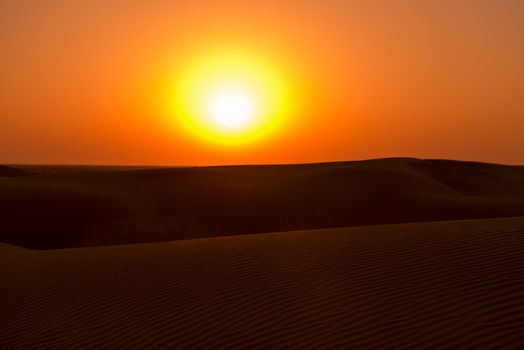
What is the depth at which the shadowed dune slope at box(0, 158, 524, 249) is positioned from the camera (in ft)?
60.0

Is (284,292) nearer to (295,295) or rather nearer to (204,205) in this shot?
Result: (295,295)

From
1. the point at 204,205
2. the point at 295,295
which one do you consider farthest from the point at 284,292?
the point at 204,205

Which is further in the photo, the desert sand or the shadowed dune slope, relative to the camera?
the shadowed dune slope

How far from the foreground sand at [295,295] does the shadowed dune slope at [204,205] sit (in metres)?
10.8

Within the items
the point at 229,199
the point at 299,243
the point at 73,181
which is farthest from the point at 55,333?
the point at 73,181

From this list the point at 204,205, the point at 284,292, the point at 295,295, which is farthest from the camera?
the point at 204,205

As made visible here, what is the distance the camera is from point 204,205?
22672 millimetres

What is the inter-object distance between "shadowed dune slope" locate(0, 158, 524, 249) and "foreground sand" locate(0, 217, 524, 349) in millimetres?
10756

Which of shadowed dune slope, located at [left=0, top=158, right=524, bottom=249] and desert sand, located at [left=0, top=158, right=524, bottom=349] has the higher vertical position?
shadowed dune slope, located at [left=0, top=158, right=524, bottom=249]

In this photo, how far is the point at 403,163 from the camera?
4350 cm

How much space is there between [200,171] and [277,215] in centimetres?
1230

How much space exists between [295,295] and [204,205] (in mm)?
17735

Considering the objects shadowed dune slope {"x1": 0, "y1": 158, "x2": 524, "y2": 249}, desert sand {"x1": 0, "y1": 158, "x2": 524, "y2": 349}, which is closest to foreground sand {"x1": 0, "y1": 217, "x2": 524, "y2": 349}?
desert sand {"x1": 0, "y1": 158, "x2": 524, "y2": 349}

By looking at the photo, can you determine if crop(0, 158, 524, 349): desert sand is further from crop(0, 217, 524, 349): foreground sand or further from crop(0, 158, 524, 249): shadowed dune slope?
crop(0, 158, 524, 249): shadowed dune slope
